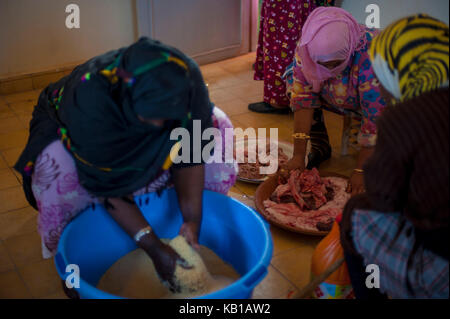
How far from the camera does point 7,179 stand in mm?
2480

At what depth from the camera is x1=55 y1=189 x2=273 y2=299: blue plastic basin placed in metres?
1.68

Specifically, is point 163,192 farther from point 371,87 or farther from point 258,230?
point 371,87

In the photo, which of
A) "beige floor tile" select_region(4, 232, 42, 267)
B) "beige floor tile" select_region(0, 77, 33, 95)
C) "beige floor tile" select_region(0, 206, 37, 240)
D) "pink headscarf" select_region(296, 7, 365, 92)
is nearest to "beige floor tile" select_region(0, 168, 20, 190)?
"beige floor tile" select_region(0, 206, 37, 240)

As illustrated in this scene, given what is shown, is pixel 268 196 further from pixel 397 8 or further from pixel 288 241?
pixel 397 8

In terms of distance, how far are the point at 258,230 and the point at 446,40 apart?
80 centimetres

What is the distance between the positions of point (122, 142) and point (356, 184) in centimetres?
110

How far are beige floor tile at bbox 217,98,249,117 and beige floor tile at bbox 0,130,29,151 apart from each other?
47.8 inches

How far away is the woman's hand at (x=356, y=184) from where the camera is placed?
2.15 meters

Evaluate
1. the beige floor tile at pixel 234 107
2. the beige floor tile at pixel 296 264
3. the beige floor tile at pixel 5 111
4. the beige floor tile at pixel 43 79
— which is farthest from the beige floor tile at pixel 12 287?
the beige floor tile at pixel 43 79

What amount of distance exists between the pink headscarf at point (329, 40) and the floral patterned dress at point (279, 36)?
725 mm

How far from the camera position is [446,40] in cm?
128

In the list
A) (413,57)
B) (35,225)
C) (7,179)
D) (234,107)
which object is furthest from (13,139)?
(413,57)

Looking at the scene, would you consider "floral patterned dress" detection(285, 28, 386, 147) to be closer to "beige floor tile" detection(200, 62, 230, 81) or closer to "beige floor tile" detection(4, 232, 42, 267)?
"beige floor tile" detection(4, 232, 42, 267)
